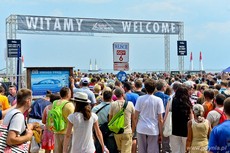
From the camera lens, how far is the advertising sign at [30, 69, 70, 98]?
11.7 meters

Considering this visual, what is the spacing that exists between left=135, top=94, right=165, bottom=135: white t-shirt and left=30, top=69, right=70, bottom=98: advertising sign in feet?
15.5

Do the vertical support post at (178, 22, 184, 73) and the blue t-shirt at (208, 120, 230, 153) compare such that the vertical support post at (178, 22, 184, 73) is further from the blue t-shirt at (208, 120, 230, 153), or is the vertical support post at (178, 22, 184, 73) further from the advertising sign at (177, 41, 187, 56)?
the blue t-shirt at (208, 120, 230, 153)

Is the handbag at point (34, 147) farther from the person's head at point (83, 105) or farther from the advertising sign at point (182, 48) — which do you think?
the advertising sign at point (182, 48)

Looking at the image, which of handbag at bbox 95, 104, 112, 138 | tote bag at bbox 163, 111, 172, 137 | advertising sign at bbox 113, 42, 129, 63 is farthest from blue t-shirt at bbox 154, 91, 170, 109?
advertising sign at bbox 113, 42, 129, 63

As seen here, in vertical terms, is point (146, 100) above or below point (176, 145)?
above

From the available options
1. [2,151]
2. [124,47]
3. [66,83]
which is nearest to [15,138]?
[2,151]

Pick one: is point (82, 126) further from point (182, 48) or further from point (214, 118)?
point (182, 48)

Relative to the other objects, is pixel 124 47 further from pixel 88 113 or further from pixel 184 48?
pixel 184 48

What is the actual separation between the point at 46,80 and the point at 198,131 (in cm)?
643

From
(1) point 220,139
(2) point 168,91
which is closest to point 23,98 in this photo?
(1) point 220,139

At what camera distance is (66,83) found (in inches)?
477

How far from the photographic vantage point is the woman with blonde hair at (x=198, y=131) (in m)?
6.48

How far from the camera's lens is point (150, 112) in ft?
25.0

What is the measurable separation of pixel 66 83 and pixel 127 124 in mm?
4717
